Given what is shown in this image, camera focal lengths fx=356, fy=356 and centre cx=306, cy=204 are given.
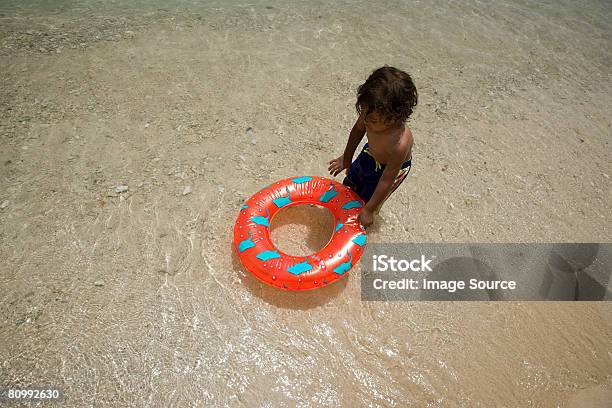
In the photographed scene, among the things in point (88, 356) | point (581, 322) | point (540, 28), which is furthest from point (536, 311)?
point (540, 28)

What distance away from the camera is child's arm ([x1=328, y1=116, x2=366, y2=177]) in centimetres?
258

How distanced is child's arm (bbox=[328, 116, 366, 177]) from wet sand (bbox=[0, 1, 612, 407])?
0.56m

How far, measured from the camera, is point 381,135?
2305 millimetres

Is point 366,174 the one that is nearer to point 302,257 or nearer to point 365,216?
point 365,216

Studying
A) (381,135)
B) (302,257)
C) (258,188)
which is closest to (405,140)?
(381,135)

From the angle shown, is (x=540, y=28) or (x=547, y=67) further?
(x=540, y=28)

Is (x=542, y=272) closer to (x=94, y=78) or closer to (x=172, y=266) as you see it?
(x=172, y=266)

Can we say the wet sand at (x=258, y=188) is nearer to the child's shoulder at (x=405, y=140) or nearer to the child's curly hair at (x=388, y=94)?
the child's shoulder at (x=405, y=140)

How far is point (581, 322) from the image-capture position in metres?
2.57

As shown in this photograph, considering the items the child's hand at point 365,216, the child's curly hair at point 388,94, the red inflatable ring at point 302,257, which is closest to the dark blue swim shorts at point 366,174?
the red inflatable ring at point 302,257

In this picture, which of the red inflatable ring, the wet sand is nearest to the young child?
the red inflatable ring

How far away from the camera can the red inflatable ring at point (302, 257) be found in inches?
93.9

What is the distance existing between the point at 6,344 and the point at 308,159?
8.88ft

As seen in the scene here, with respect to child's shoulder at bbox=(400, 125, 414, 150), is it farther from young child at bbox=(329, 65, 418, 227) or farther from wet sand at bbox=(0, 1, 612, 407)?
wet sand at bbox=(0, 1, 612, 407)
